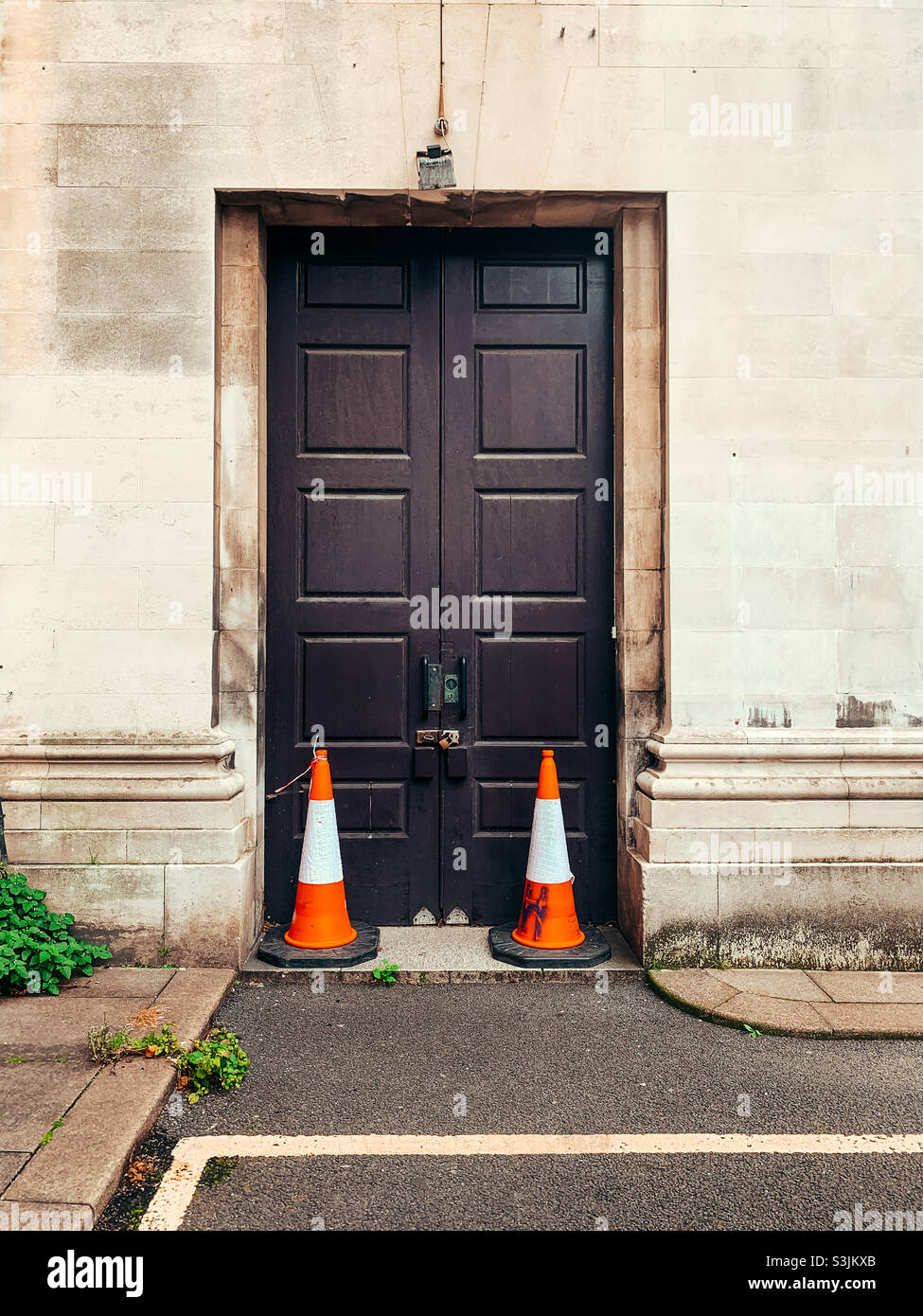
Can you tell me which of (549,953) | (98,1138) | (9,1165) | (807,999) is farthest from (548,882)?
(9,1165)

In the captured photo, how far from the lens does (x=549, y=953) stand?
563cm

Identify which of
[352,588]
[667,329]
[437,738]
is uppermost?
[667,329]

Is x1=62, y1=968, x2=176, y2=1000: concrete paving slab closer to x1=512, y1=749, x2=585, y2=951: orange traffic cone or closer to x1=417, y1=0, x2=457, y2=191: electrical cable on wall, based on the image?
x1=512, y1=749, x2=585, y2=951: orange traffic cone

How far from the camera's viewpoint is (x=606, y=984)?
17.7ft

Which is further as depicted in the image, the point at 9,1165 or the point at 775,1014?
the point at 775,1014

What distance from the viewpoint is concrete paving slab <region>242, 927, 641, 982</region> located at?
5449 millimetres

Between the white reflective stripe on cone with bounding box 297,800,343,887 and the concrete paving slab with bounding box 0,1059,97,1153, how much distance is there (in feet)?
5.99

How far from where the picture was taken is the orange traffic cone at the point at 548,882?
575cm

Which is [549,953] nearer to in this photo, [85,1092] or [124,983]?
[124,983]

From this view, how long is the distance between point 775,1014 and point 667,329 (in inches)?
158

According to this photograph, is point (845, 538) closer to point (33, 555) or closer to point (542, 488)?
point (542, 488)

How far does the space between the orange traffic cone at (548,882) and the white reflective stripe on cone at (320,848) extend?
1197mm

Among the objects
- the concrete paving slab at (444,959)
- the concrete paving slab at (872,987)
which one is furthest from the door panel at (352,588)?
the concrete paving slab at (872,987)
